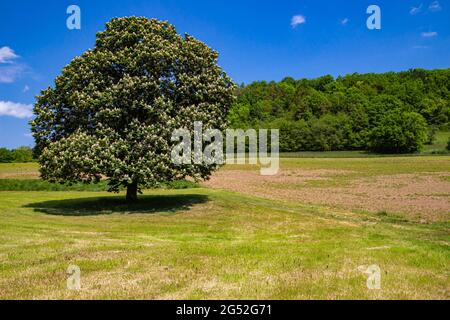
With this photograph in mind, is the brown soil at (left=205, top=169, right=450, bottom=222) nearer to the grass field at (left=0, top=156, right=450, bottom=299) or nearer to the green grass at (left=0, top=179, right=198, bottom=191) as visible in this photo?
the grass field at (left=0, top=156, right=450, bottom=299)

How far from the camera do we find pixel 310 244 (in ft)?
63.2

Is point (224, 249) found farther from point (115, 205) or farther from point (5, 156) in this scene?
point (5, 156)

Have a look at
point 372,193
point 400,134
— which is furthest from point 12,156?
point 400,134

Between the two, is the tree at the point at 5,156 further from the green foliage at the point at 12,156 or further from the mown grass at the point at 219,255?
the mown grass at the point at 219,255

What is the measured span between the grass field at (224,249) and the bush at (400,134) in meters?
112

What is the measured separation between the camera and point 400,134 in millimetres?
141500

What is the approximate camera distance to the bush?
141m

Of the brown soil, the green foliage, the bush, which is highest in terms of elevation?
the bush

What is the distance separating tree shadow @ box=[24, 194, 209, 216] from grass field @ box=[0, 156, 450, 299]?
15cm

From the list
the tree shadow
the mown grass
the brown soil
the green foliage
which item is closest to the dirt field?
the brown soil

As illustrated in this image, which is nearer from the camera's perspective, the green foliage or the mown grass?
the mown grass

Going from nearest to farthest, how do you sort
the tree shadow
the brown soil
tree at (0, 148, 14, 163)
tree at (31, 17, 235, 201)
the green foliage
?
tree at (31, 17, 235, 201) < the tree shadow < the brown soil < tree at (0, 148, 14, 163) < the green foliage

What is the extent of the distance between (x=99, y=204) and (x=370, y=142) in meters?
138

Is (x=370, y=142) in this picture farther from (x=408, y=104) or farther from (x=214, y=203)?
(x=214, y=203)
